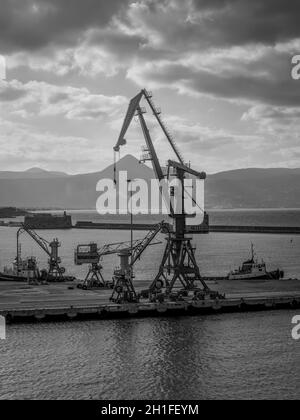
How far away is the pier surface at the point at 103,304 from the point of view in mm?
55781

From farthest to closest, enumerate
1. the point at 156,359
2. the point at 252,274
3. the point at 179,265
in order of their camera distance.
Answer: the point at 252,274 < the point at 179,265 < the point at 156,359

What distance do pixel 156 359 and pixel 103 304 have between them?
685 inches

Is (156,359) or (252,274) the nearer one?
(156,359)

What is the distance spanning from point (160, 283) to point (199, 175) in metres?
14.5

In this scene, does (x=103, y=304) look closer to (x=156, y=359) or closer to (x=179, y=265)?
(x=179, y=265)

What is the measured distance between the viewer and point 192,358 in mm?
43875

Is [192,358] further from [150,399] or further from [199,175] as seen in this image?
Answer: [199,175]

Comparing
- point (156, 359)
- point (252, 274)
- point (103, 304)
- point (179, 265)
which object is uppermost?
point (179, 265)

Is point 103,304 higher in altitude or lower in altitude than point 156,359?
higher

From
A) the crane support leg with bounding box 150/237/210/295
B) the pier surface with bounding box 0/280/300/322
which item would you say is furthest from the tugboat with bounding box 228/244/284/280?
the crane support leg with bounding box 150/237/210/295

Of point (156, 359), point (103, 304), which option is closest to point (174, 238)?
point (103, 304)

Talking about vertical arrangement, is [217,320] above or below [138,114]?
below

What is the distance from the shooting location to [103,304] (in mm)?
60062
